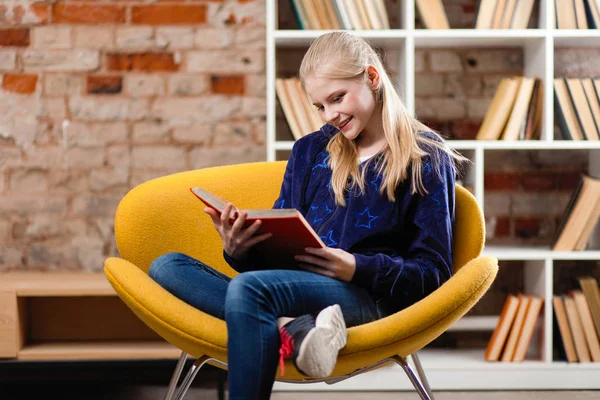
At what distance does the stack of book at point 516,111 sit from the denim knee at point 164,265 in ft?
4.31

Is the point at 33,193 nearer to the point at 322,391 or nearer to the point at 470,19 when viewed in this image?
the point at 322,391

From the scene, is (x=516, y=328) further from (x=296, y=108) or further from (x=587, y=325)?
(x=296, y=108)

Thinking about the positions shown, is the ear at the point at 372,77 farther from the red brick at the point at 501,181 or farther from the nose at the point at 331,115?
the red brick at the point at 501,181

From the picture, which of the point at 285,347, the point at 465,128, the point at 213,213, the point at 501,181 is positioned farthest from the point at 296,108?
the point at 285,347

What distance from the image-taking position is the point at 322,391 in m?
2.47

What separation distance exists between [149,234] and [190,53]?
108 centimetres

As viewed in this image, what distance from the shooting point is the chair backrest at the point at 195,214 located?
67.7 inches

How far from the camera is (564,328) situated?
8.07 ft

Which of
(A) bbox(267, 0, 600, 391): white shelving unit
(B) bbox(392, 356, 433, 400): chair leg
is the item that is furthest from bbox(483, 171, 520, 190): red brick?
(B) bbox(392, 356, 433, 400): chair leg

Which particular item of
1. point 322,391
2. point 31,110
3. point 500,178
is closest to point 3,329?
point 31,110

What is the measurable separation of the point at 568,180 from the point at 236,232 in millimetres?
1727

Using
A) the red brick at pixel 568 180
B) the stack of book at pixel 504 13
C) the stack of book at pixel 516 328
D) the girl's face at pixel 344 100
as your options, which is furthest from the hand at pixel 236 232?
the red brick at pixel 568 180

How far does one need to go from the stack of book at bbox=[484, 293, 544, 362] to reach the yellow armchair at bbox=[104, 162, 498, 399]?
0.86 m

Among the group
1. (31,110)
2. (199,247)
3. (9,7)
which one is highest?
(9,7)
